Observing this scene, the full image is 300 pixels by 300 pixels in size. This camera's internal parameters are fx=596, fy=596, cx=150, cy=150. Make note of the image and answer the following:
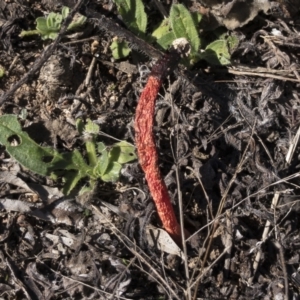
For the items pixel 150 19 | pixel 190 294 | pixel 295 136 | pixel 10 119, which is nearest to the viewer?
pixel 190 294

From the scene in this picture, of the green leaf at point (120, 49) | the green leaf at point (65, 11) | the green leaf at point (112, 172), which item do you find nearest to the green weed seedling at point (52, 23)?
the green leaf at point (65, 11)

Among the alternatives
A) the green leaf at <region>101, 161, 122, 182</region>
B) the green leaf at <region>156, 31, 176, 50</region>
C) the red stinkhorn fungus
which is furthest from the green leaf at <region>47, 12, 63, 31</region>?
the green leaf at <region>101, 161, 122, 182</region>

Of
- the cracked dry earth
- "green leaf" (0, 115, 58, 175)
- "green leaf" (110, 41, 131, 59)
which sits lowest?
the cracked dry earth

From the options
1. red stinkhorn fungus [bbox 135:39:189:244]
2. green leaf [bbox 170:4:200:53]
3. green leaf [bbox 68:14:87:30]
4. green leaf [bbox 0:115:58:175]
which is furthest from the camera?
green leaf [bbox 68:14:87:30]

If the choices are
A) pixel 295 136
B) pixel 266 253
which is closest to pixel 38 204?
pixel 266 253

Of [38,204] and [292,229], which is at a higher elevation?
[38,204]

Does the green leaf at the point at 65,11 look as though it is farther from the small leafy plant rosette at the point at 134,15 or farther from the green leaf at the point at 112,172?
the green leaf at the point at 112,172

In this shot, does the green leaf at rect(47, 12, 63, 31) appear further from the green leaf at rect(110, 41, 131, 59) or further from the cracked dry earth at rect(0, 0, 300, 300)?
the green leaf at rect(110, 41, 131, 59)

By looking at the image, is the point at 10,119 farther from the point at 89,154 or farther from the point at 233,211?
the point at 233,211
